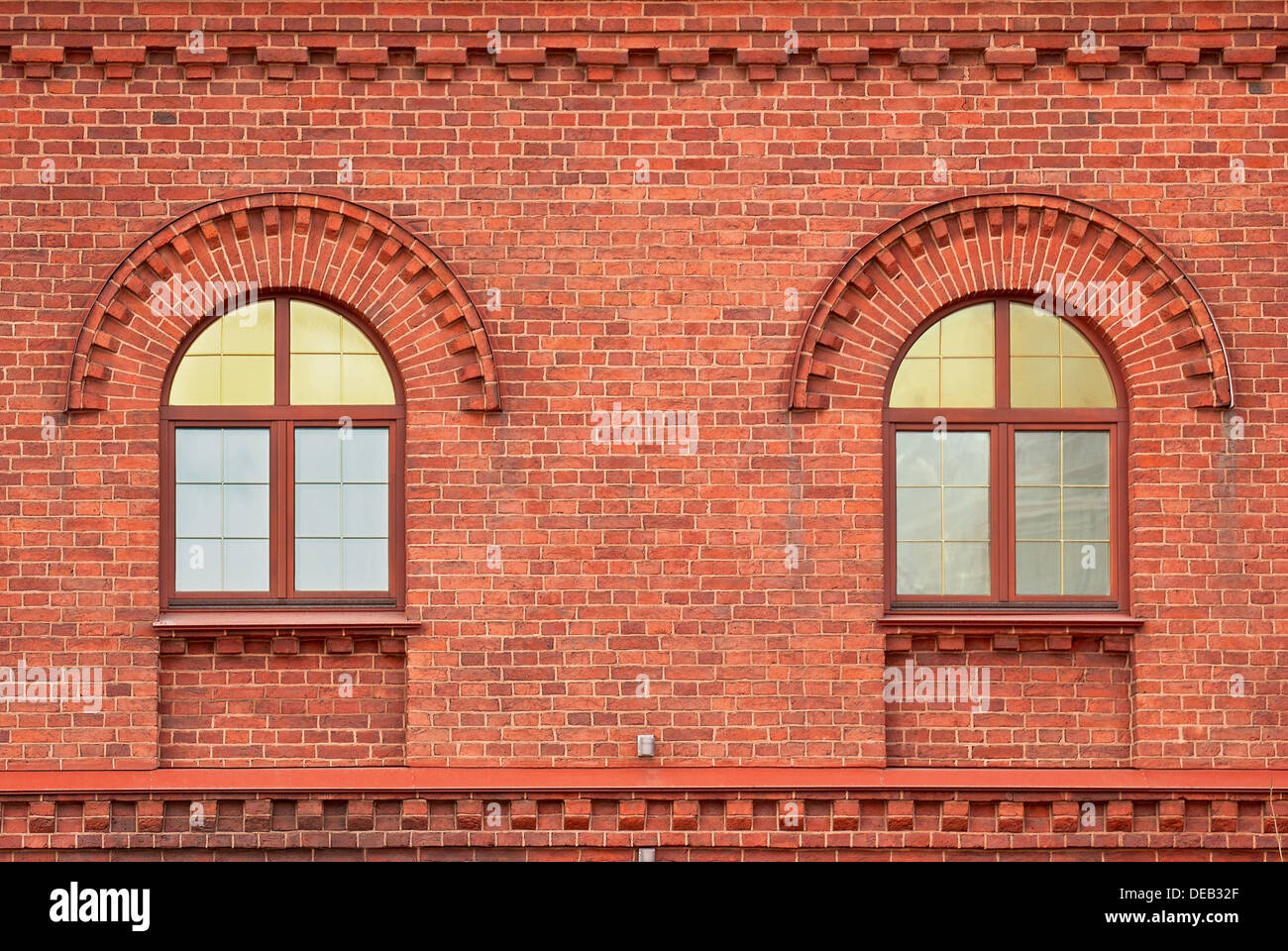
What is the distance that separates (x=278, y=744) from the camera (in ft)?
29.3

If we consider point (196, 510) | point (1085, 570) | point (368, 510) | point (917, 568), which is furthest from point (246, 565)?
point (1085, 570)

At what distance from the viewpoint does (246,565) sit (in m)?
9.07

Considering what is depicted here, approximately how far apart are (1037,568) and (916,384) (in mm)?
1330

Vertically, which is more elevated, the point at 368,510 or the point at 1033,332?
the point at 1033,332

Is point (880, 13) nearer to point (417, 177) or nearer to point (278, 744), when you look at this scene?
point (417, 177)

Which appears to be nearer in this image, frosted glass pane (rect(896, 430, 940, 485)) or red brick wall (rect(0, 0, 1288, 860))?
red brick wall (rect(0, 0, 1288, 860))

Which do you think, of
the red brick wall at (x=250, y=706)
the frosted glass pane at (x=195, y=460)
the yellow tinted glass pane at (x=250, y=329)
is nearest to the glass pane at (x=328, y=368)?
the yellow tinted glass pane at (x=250, y=329)

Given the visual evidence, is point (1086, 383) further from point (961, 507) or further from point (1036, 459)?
point (961, 507)

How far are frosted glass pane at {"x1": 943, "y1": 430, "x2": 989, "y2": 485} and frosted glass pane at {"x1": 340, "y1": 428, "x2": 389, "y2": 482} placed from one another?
341cm

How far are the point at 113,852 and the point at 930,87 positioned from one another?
6655 mm

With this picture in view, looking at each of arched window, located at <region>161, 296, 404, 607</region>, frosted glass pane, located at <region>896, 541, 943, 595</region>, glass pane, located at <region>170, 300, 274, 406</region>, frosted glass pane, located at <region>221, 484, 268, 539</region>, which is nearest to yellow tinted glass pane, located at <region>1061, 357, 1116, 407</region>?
frosted glass pane, located at <region>896, 541, 943, 595</region>

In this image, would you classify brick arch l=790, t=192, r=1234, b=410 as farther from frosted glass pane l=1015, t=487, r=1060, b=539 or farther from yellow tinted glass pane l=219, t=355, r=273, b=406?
yellow tinted glass pane l=219, t=355, r=273, b=406

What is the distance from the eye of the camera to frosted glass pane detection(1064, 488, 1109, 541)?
916 cm

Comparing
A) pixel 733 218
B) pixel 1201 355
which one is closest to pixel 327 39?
pixel 733 218
